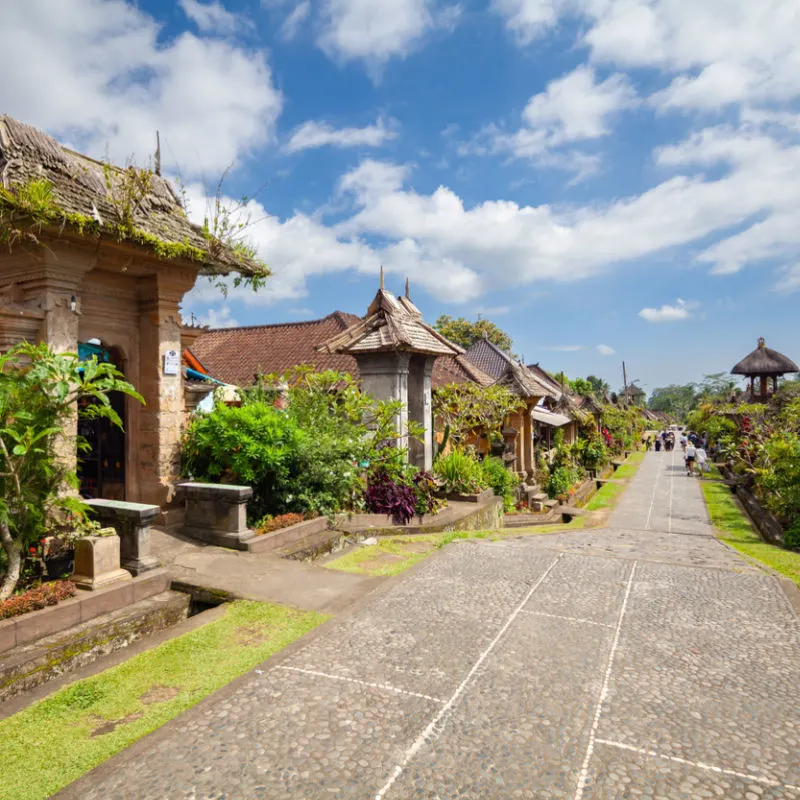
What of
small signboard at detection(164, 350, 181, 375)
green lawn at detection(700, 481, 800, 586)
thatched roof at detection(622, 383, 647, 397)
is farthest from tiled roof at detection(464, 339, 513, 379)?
thatched roof at detection(622, 383, 647, 397)

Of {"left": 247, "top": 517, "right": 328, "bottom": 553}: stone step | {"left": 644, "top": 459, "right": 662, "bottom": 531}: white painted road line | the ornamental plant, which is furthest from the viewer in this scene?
{"left": 644, "top": 459, "right": 662, "bottom": 531}: white painted road line

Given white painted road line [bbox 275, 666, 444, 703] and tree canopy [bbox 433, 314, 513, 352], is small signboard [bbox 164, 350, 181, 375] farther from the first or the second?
tree canopy [bbox 433, 314, 513, 352]

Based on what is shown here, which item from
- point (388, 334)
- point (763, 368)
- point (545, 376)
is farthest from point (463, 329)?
point (388, 334)

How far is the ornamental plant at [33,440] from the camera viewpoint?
4367mm

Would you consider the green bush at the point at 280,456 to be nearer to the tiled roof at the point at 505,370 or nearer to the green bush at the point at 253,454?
the green bush at the point at 253,454

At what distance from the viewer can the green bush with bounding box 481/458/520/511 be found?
15.4 m

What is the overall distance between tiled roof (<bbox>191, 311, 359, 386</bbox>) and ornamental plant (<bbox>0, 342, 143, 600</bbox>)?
14.7 metres

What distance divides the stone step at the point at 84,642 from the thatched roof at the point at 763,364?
40936 millimetres

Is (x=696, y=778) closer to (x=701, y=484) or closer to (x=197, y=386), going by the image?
(x=197, y=386)

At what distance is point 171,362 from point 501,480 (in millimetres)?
10330

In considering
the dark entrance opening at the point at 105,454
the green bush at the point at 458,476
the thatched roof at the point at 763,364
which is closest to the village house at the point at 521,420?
the green bush at the point at 458,476

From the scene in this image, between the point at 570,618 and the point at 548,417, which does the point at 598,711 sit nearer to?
the point at 570,618

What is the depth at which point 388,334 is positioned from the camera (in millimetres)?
9906

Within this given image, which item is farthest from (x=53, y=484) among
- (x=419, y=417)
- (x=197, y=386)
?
(x=419, y=417)
